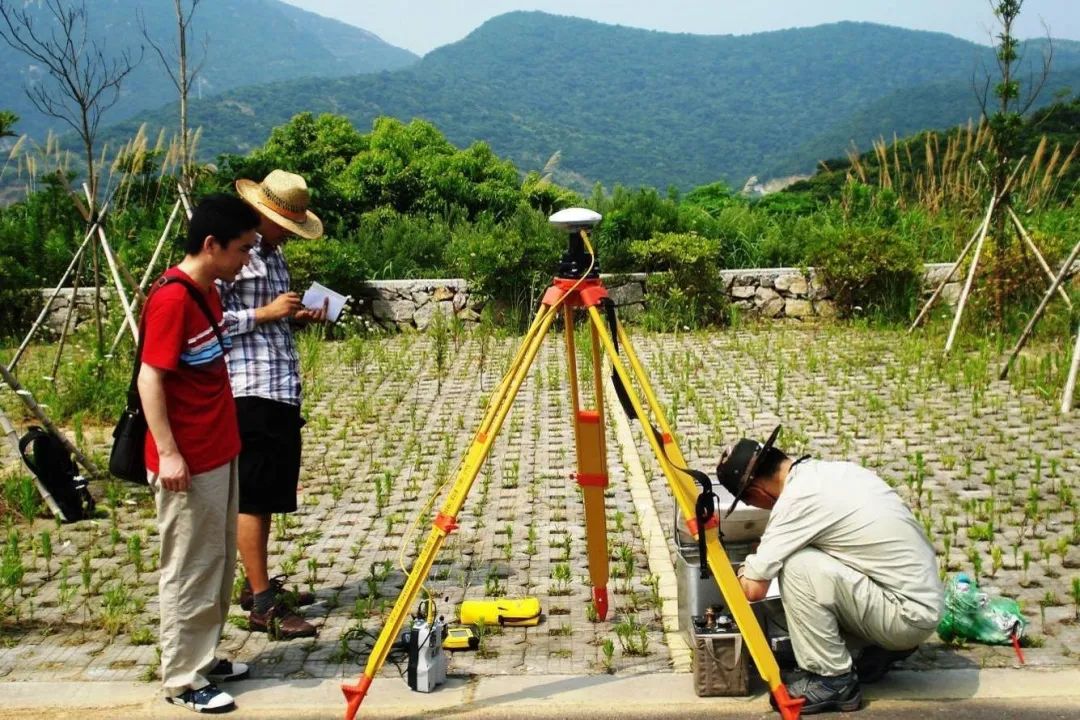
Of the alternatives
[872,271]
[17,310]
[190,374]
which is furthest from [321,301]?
[17,310]

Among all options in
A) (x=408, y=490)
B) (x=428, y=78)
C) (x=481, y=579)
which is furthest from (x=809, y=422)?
(x=428, y=78)

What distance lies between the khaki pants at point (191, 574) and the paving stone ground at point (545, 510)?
42 centimetres

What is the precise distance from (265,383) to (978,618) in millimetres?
3244

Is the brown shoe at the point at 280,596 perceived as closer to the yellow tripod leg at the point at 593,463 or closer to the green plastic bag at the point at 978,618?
the yellow tripod leg at the point at 593,463

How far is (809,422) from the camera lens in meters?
8.89

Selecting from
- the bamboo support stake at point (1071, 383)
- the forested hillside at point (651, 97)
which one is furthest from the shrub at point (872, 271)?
the forested hillside at point (651, 97)

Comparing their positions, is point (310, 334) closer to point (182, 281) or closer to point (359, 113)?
point (182, 281)

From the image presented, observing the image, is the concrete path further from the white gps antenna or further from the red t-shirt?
the white gps antenna

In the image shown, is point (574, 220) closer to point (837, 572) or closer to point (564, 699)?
point (837, 572)

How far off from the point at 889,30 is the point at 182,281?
158m

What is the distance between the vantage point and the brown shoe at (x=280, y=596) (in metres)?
5.28

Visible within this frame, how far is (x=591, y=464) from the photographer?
16.1ft

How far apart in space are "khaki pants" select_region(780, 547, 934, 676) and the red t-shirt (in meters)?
2.25

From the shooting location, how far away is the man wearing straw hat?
Answer: 5.02 meters
